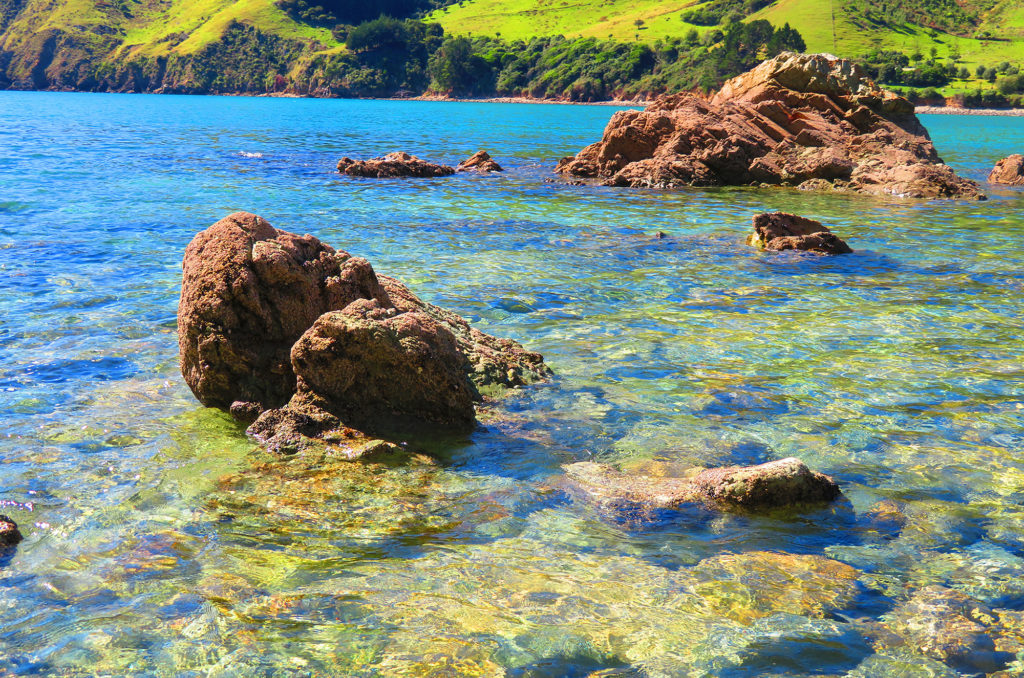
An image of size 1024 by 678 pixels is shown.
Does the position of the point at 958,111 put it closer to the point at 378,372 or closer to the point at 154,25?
the point at 378,372

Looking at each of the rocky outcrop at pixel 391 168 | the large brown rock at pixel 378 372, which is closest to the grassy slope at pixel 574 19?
the rocky outcrop at pixel 391 168

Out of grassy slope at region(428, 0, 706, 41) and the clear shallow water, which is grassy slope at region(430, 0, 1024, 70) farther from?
the clear shallow water

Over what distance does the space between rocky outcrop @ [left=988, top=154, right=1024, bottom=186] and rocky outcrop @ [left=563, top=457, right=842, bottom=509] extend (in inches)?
1042

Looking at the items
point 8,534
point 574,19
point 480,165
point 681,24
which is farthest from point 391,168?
point 574,19

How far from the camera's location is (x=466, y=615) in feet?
14.0

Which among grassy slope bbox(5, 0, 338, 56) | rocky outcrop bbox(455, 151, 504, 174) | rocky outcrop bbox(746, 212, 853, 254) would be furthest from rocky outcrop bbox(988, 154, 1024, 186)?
grassy slope bbox(5, 0, 338, 56)

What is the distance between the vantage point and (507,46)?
159 meters

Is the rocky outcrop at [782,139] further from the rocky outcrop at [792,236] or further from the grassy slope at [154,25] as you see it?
the grassy slope at [154,25]

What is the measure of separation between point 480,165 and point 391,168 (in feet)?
12.9

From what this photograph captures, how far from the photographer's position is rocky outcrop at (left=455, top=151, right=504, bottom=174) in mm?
29925

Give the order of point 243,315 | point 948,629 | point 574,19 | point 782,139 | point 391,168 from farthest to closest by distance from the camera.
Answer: point 574,19
point 391,168
point 782,139
point 243,315
point 948,629

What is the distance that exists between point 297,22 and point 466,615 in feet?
680

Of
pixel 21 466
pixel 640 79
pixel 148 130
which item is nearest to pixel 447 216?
pixel 21 466

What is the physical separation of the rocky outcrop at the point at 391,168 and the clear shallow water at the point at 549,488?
14063 millimetres
